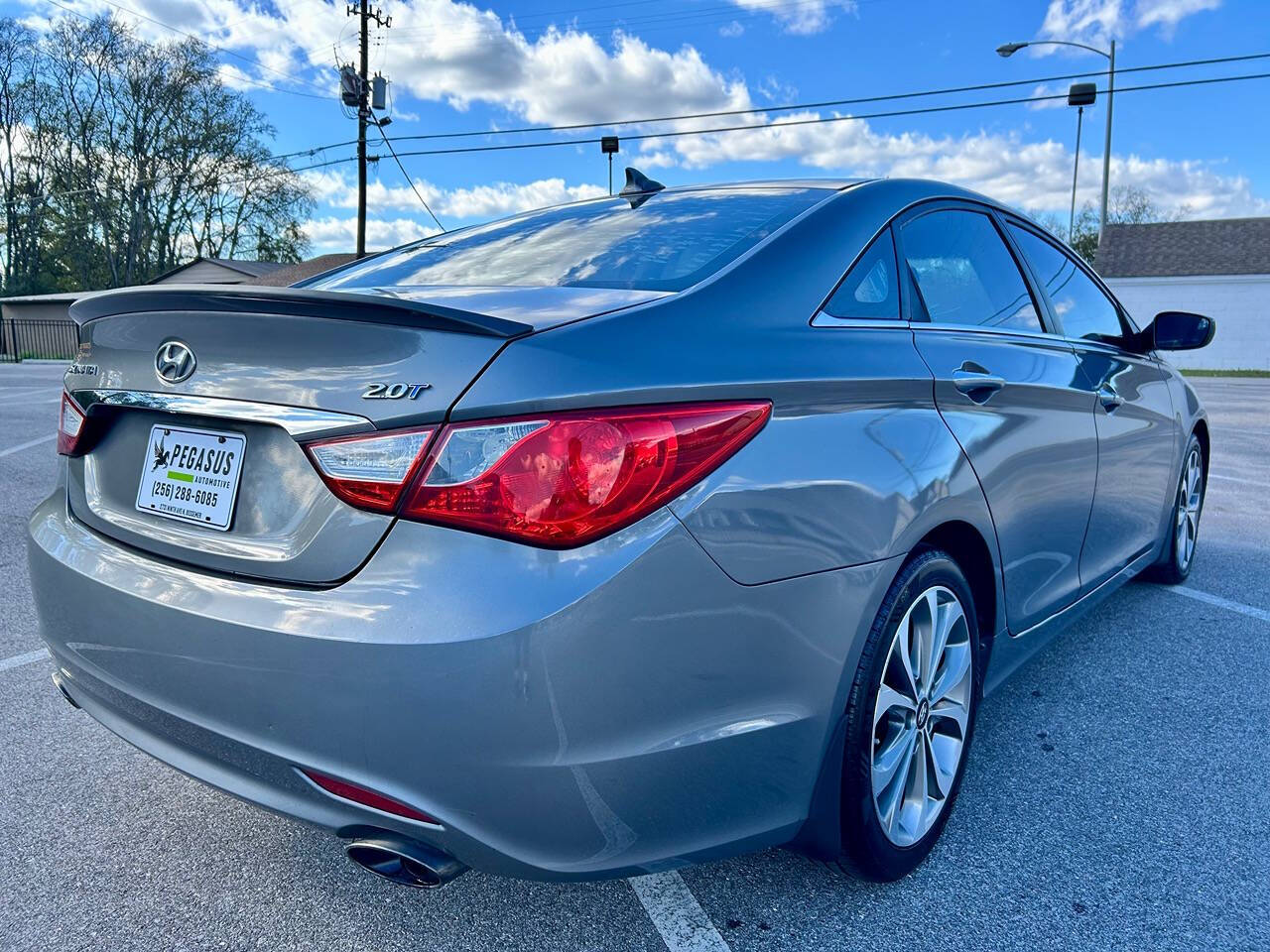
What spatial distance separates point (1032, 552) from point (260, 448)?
209cm

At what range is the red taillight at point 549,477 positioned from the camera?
149cm

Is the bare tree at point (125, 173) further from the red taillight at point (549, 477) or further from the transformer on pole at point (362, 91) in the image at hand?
the red taillight at point (549, 477)

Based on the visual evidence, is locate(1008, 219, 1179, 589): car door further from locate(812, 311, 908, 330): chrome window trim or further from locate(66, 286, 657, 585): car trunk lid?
locate(66, 286, 657, 585): car trunk lid

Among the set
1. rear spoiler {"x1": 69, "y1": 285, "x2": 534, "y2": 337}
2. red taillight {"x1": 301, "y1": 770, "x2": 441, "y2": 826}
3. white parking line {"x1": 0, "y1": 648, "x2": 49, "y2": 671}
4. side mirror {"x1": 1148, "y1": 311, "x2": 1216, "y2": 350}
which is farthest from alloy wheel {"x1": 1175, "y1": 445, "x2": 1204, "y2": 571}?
white parking line {"x1": 0, "y1": 648, "x2": 49, "y2": 671}

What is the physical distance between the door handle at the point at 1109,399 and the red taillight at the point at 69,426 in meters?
3.01

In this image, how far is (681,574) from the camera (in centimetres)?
155

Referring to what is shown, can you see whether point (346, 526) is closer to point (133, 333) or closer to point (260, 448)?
point (260, 448)

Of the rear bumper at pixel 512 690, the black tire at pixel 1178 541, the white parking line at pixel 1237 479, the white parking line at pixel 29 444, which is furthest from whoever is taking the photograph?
the white parking line at pixel 29 444

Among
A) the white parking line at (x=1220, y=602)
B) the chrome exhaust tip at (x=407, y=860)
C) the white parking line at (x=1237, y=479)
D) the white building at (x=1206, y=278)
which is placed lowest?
the white parking line at (x=1220, y=602)

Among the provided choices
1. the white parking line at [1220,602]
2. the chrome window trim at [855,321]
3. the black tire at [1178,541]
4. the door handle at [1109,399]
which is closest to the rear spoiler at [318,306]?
the chrome window trim at [855,321]

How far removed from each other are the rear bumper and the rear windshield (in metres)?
0.71

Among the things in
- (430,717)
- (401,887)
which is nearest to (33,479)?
(401,887)

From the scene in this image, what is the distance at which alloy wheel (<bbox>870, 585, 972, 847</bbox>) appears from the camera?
208 cm

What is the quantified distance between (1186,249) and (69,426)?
45348mm
